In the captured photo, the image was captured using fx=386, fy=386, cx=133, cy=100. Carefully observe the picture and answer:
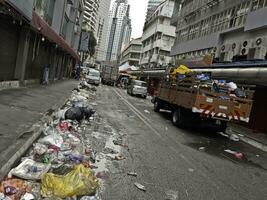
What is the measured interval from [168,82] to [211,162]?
10725 millimetres

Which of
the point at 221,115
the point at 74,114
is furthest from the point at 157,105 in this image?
the point at 74,114

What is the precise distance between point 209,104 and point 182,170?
6.86 meters

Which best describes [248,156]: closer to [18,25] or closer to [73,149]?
[73,149]

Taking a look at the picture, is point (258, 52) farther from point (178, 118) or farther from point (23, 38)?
point (23, 38)

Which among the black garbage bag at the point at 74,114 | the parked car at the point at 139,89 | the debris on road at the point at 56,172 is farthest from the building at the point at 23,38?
the parked car at the point at 139,89

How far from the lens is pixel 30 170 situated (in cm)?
605

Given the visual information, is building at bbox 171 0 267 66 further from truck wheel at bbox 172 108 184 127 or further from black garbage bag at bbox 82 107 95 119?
black garbage bag at bbox 82 107 95 119

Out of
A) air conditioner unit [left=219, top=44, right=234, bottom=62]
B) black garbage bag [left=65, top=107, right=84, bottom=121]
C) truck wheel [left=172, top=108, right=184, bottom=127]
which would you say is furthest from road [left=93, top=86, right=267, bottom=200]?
air conditioner unit [left=219, top=44, right=234, bottom=62]

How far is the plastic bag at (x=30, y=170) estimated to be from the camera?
229 inches

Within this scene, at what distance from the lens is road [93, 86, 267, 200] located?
21.2ft

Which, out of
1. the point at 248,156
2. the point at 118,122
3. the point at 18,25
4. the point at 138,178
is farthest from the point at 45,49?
the point at 138,178

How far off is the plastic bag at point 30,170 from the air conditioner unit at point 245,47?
1035 inches

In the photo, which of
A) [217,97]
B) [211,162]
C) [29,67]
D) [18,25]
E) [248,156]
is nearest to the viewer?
[211,162]

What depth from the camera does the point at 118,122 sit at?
15008 millimetres
